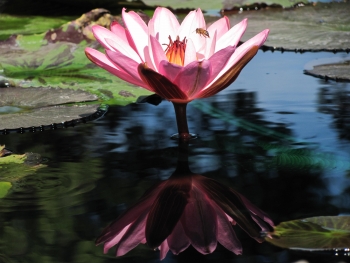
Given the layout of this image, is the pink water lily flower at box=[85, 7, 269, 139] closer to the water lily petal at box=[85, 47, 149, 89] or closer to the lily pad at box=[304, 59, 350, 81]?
the water lily petal at box=[85, 47, 149, 89]

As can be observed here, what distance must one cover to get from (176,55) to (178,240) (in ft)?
1.42

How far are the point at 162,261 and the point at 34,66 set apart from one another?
1303mm

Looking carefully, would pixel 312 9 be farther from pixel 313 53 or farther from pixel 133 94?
pixel 133 94

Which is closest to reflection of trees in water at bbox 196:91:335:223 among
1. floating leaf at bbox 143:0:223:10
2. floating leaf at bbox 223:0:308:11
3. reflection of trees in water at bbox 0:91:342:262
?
reflection of trees in water at bbox 0:91:342:262

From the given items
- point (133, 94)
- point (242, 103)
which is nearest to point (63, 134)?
point (133, 94)

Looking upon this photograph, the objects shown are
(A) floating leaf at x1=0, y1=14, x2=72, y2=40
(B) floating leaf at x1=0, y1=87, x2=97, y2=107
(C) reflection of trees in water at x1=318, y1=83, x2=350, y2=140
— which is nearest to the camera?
(C) reflection of trees in water at x1=318, y1=83, x2=350, y2=140

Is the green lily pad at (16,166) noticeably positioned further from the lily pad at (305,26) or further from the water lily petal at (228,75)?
the lily pad at (305,26)

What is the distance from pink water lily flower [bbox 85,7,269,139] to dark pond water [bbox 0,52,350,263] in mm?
127

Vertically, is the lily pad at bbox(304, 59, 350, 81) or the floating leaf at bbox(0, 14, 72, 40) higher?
the floating leaf at bbox(0, 14, 72, 40)

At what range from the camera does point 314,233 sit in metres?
0.78

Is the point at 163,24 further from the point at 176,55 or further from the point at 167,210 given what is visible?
the point at 167,210

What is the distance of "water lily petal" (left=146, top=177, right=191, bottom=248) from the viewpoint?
82 centimetres

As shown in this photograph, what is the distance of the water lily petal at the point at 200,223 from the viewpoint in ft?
2.56

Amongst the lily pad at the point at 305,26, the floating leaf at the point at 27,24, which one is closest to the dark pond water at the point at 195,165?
the lily pad at the point at 305,26
